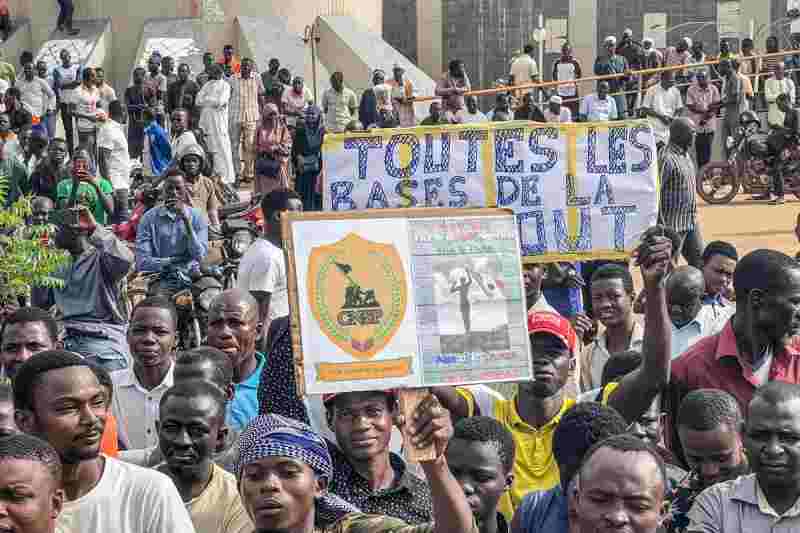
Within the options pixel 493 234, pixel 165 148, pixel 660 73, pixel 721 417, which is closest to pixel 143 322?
pixel 493 234

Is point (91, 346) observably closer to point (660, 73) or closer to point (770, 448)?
point (770, 448)

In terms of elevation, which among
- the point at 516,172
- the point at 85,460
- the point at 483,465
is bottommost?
the point at 483,465

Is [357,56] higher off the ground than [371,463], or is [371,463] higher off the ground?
[357,56]

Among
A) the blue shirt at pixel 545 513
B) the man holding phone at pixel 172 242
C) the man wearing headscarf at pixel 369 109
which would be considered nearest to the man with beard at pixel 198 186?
the man holding phone at pixel 172 242

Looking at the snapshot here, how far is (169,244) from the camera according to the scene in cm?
1070

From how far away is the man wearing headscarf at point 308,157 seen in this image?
58.9ft

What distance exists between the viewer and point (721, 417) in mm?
5199

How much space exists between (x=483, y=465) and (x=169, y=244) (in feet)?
19.3

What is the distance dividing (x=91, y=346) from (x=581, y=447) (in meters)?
4.29

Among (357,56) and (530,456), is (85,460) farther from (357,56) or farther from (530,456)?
(357,56)

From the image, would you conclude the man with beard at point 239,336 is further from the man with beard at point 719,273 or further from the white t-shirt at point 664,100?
the white t-shirt at point 664,100

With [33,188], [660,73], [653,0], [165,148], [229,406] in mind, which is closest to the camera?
→ [229,406]

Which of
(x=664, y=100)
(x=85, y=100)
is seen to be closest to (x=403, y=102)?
(x=664, y=100)

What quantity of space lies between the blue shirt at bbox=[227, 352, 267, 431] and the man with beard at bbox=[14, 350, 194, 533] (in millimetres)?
1523
